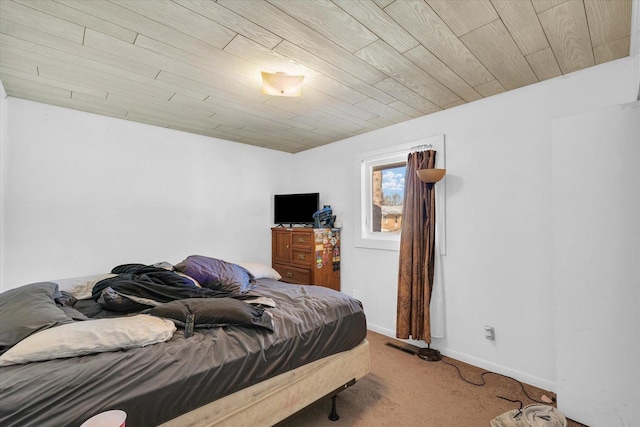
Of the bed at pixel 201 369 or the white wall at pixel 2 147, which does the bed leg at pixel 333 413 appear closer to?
the bed at pixel 201 369

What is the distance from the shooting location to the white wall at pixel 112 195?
2.54 meters

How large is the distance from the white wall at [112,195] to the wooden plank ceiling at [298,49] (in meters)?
0.34

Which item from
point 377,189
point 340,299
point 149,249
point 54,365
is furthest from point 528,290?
point 149,249

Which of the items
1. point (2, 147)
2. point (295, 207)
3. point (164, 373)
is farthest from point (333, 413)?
point (2, 147)

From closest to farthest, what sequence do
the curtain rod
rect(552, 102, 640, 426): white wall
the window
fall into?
1. rect(552, 102, 640, 426): white wall
2. the curtain rod
3. the window

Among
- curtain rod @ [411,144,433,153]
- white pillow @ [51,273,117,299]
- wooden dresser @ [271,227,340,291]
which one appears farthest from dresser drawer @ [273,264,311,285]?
white pillow @ [51,273,117,299]

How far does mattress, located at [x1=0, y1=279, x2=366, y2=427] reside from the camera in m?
1.02

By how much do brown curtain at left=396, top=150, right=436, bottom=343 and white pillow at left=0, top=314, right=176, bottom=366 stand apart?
2.19 meters

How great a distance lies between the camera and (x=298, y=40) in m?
1.66

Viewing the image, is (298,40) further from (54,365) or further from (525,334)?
(525,334)

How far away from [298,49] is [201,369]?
1814 millimetres

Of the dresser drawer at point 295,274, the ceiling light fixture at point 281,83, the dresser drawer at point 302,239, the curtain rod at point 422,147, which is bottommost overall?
the dresser drawer at point 295,274

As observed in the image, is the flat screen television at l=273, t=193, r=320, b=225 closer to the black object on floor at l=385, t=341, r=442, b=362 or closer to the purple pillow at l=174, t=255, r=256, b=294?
the purple pillow at l=174, t=255, r=256, b=294

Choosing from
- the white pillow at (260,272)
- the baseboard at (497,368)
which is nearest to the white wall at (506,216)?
the baseboard at (497,368)
